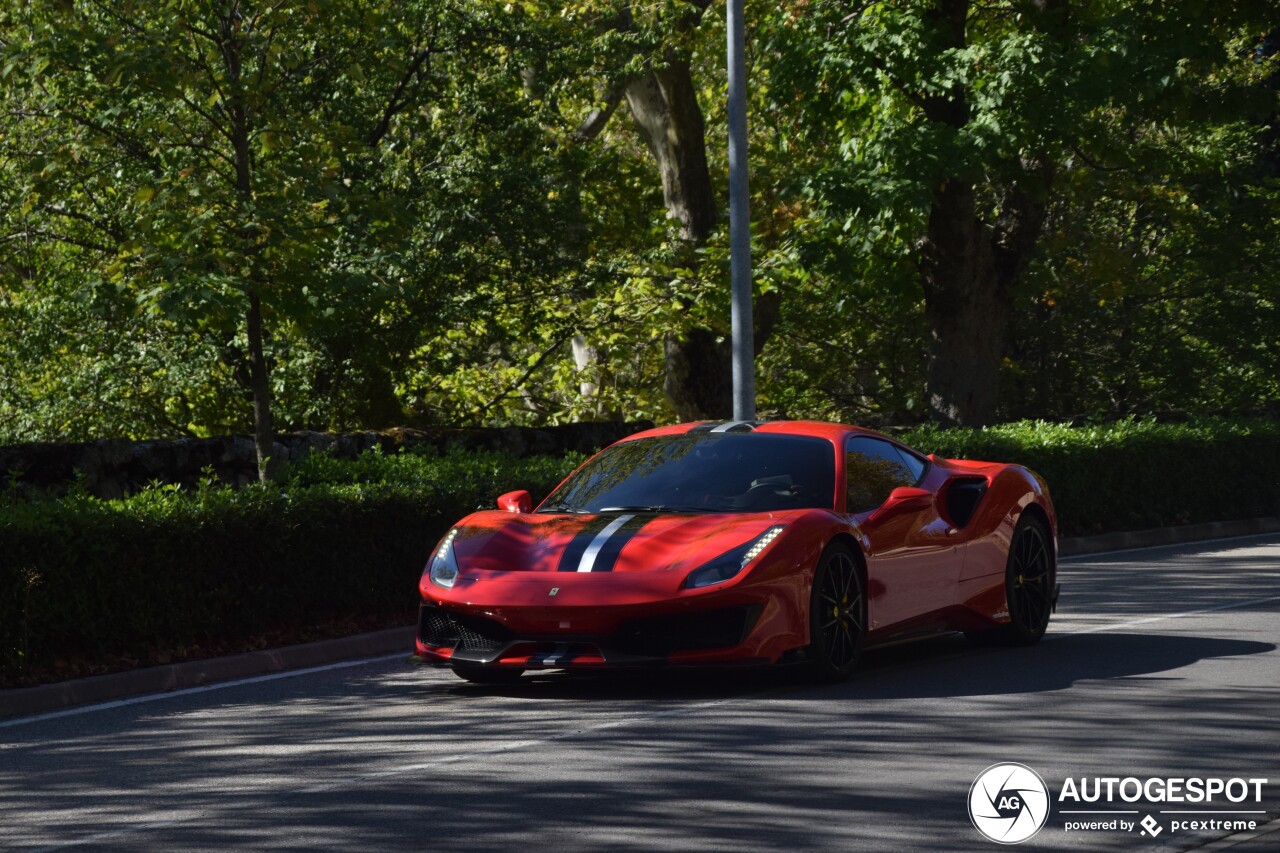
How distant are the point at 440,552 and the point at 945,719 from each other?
2922mm

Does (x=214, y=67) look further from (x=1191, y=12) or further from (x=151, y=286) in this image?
(x=1191, y=12)

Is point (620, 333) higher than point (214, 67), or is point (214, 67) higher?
point (214, 67)

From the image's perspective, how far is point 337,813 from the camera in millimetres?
6555

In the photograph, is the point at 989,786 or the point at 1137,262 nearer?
the point at 989,786

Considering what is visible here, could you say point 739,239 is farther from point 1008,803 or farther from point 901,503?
point 1008,803

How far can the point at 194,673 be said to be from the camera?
431 inches

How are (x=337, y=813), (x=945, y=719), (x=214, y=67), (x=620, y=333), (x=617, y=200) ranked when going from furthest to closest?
(x=617, y=200), (x=620, y=333), (x=214, y=67), (x=945, y=719), (x=337, y=813)

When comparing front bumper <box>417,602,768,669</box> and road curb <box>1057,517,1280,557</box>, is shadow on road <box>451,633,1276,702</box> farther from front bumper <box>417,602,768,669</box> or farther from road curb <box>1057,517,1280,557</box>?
road curb <box>1057,517,1280,557</box>

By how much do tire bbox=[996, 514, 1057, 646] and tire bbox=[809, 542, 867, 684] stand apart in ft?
5.53

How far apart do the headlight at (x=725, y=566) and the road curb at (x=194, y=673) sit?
11.8 ft

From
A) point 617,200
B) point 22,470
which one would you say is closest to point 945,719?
point 22,470

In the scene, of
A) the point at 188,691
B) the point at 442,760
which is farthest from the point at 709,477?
the point at 188,691

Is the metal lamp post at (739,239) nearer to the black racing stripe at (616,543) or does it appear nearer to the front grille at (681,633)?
the black racing stripe at (616,543)

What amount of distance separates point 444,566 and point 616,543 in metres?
1.00
